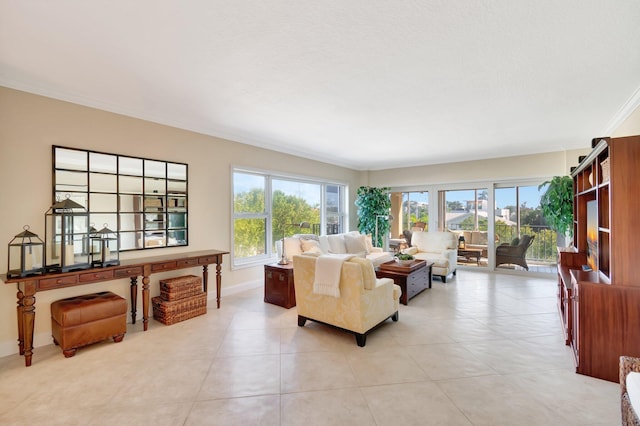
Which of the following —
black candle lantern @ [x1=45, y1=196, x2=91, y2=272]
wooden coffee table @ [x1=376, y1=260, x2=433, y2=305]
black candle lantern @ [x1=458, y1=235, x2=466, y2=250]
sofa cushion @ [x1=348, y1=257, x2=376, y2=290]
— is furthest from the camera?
black candle lantern @ [x1=458, y1=235, x2=466, y2=250]

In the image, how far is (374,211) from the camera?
714 centimetres

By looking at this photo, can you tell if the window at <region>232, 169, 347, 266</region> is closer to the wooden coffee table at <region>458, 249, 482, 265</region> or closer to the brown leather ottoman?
the brown leather ottoman

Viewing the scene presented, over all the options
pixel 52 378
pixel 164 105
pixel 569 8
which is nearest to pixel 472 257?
pixel 569 8

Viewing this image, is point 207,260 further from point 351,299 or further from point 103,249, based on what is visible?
point 351,299

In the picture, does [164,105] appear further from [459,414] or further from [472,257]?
[472,257]

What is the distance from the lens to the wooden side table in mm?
4008

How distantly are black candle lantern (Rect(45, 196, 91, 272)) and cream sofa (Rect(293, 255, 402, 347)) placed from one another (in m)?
2.18

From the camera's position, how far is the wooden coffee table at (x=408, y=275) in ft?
13.7

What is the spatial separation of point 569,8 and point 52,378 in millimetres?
4499

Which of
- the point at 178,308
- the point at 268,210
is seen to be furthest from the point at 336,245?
the point at 178,308

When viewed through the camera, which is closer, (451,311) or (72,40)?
(72,40)

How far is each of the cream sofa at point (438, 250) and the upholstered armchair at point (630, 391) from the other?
12.5 ft

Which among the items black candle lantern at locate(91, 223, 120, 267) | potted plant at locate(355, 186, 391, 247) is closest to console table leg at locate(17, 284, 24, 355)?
black candle lantern at locate(91, 223, 120, 267)

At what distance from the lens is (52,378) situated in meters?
2.32
